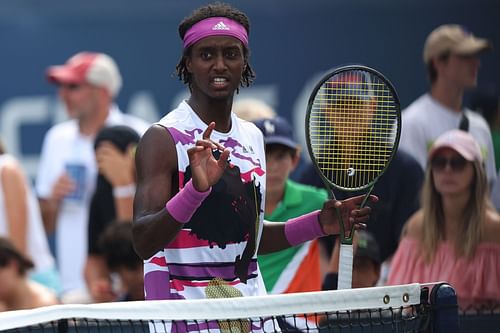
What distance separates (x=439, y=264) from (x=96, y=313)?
2.71 meters

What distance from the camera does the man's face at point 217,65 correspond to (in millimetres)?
3951

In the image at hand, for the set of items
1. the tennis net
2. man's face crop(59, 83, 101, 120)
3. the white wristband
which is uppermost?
man's face crop(59, 83, 101, 120)

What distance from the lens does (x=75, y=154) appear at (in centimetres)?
870

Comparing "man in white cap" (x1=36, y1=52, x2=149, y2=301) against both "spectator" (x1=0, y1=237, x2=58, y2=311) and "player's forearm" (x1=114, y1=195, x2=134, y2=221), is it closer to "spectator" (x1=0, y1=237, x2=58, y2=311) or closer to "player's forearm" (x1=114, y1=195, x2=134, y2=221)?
"player's forearm" (x1=114, y1=195, x2=134, y2=221)

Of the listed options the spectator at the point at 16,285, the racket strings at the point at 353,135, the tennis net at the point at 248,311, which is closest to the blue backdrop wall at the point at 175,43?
the spectator at the point at 16,285

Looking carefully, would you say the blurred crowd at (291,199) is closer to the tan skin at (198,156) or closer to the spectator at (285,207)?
the spectator at (285,207)

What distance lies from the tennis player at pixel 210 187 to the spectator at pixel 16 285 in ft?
9.56

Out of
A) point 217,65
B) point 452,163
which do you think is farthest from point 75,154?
point 217,65

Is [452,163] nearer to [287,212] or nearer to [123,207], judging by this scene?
[287,212]

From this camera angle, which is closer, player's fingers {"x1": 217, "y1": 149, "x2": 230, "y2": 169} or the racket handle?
player's fingers {"x1": 217, "y1": 149, "x2": 230, "y2": 169}

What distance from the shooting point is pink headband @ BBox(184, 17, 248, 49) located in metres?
3.97

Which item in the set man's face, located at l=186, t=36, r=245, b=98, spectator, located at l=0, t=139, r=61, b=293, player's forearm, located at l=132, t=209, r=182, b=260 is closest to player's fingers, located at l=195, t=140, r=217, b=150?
player's forearm, located at l=132, t=209, r=182, b=260

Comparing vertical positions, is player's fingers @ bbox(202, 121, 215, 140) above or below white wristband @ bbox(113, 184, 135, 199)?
above

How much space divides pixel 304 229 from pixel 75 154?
15.2 ft
